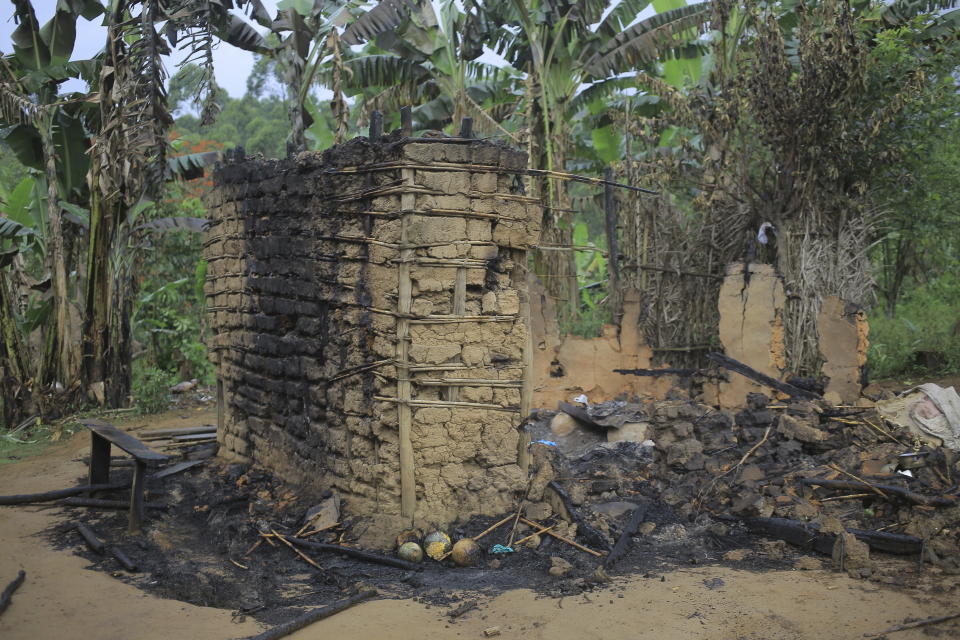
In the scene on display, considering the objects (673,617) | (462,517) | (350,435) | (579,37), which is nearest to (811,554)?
(673,617)

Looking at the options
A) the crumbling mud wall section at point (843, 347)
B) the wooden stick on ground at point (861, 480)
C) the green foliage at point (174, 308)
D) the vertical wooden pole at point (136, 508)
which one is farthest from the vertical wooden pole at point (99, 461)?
the crumbling mud wall section at point (843, 347)

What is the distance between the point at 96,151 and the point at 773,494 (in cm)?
862

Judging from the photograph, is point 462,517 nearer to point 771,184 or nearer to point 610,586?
point 610,586

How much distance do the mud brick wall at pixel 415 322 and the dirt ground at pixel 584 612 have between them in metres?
1.19

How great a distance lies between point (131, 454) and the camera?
6.07 metres

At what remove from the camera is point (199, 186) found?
1806 centimetres

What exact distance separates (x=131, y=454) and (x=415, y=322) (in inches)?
92.7

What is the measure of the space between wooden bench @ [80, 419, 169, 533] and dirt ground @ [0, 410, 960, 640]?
849mm

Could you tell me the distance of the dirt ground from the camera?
455 cm

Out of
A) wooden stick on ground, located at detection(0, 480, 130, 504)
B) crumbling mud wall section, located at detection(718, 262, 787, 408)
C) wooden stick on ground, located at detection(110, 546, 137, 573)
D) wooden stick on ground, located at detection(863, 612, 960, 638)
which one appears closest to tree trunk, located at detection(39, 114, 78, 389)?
wooden stick on ground, located at detection(0, 480, 130, 504)

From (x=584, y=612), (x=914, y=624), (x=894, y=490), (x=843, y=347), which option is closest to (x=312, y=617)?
(x=584, y=612)

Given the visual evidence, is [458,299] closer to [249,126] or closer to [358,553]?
[358,553]

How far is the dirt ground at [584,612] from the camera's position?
4555 mm

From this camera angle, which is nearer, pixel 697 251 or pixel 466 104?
pixel 697 251
